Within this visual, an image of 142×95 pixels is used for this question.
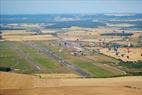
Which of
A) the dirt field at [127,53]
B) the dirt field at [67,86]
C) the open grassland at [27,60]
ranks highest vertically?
the dirt field at [67,86]

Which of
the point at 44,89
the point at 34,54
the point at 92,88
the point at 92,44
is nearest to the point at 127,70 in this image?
the point at 92,88

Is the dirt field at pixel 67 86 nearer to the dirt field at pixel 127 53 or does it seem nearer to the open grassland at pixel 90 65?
the open grassland at pixel 90 65

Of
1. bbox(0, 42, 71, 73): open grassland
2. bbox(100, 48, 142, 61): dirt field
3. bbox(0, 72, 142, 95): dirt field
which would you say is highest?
bbox(0, 72, 142, 95): dirt field

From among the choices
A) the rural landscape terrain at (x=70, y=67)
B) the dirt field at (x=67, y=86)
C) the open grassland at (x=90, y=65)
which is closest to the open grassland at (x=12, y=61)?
the rural landscape terrain at (x=70, y=67)

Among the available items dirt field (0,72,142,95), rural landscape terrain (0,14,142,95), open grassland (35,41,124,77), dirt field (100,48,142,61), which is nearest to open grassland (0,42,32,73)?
rural landscape terrain (0,14,142,95)

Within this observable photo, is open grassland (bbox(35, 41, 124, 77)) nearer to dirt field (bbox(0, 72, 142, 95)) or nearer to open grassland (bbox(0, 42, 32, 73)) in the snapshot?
dirt field (bbox(0, 72, 142, 95))

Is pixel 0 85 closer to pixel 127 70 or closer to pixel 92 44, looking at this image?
pixel 127 70
